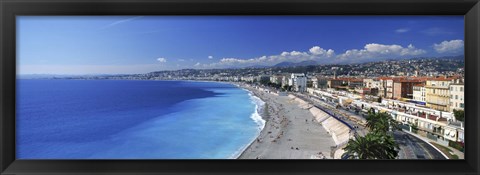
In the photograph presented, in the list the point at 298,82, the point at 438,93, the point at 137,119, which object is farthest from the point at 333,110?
the point at 137,119

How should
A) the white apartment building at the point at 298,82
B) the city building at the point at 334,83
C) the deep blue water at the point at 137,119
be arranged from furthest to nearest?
the white apartment building at the point at 298,82
the city building at the point at 334,83
the deep blue water at the point at 137,119

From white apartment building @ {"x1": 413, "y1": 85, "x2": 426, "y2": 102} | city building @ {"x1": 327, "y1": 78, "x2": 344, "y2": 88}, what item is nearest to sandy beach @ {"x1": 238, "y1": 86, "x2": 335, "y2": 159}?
city building @ {"x1": 327, "y1": 78, "x2": 344, "y2": 88}

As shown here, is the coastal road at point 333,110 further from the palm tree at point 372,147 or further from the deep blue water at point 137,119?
the deep blue water at point 137,119

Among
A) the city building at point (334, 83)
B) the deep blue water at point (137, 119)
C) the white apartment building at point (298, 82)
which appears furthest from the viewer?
the white apartment building at point (298, 82)

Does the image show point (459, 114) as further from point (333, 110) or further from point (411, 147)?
point (333, 110)

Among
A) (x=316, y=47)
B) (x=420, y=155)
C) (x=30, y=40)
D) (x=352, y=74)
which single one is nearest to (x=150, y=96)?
(x=30, y=40)

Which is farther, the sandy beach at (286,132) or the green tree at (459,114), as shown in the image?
the sandy beach at (286,132)

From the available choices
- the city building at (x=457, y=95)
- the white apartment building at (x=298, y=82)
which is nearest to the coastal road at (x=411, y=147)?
the city building at (x=457, y=95)
